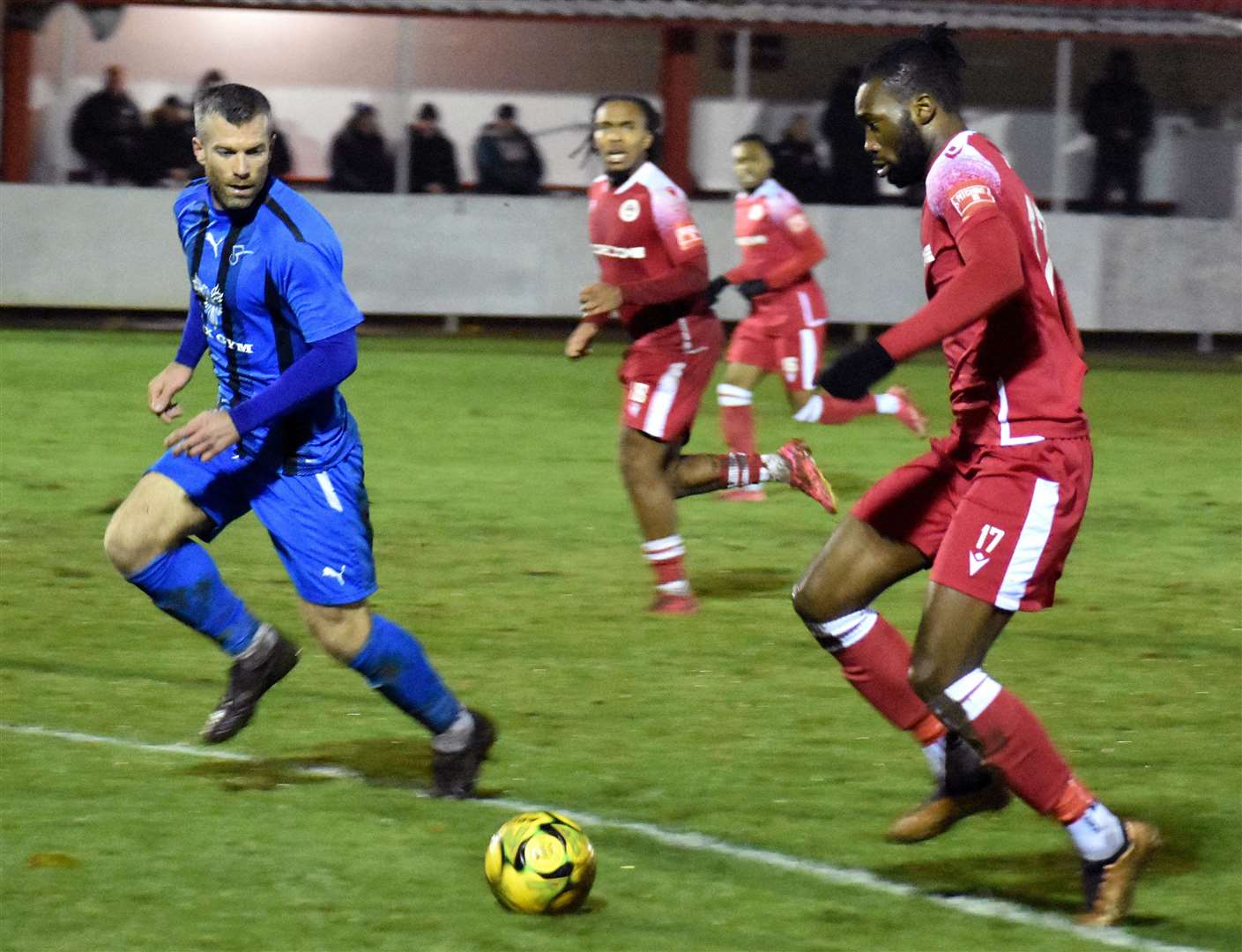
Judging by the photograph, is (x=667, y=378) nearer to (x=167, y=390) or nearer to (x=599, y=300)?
(x=599, y=300)

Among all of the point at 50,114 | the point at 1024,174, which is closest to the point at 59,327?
the point at 50,114

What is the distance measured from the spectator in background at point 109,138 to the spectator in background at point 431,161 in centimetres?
281

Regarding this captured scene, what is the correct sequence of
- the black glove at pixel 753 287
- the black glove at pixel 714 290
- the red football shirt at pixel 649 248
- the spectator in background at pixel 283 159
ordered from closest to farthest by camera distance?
the red football shirt at pixel 649 248, the black glove at pixel 714 290, the black glove at pixel 753 287, the spectator in background at pixel 283 159

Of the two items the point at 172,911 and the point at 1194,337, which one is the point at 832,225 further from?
the point at 172,911

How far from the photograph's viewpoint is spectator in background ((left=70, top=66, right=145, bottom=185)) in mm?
20516

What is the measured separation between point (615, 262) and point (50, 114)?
14.7 m

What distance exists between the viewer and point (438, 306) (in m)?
19.9

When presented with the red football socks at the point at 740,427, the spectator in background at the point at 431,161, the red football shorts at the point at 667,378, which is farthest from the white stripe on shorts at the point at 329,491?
the spectator in background at the point at 431,161

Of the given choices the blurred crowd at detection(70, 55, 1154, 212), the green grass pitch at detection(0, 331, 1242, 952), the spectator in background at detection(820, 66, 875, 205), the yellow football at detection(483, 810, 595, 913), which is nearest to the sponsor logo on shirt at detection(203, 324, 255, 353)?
the green grass pitch at detection(0, 331, 1242, 952)

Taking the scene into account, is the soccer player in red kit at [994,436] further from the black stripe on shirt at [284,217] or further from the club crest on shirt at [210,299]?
the club crest on shirt at [210,299]

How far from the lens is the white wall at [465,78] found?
22500 mm

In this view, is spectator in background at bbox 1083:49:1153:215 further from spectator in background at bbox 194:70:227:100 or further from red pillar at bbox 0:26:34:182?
red pillar at bbox 0:26:34:182

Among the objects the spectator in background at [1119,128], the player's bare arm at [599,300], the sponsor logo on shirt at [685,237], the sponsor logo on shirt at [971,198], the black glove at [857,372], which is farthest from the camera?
the spectator in background at [1119,128]

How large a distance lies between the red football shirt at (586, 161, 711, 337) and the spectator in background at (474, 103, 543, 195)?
13105mm
